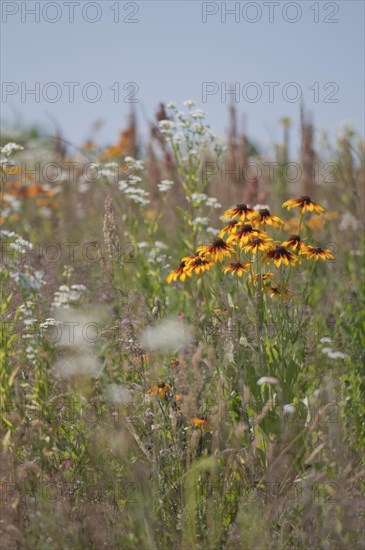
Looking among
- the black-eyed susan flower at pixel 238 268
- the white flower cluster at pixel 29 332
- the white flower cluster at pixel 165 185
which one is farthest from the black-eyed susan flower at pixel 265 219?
the white flower cluster at pixel 165 185

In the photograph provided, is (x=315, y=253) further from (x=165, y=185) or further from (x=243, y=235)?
(x=165, y=185)

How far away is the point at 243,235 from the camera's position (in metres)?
3.11

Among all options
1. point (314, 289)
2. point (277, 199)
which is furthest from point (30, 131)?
point (314, 289)

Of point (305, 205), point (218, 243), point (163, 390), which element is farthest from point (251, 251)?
point (163, 390)

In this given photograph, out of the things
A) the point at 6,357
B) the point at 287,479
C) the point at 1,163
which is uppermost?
the point at 1,163

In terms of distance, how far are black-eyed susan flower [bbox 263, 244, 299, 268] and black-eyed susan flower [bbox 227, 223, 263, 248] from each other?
10 cm

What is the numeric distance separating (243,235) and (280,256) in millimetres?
175

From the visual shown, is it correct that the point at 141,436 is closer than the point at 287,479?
No

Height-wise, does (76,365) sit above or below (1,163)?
below

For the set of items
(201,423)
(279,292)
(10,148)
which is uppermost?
(10,148)

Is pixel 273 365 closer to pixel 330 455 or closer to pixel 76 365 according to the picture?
pixel 330 455

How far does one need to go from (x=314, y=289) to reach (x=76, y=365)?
7.13ft

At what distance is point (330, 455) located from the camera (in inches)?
110

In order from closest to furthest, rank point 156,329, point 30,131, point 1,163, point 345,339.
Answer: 1. point 156,329
2. point 1,163
3. point 345,339
4. point 30,131
